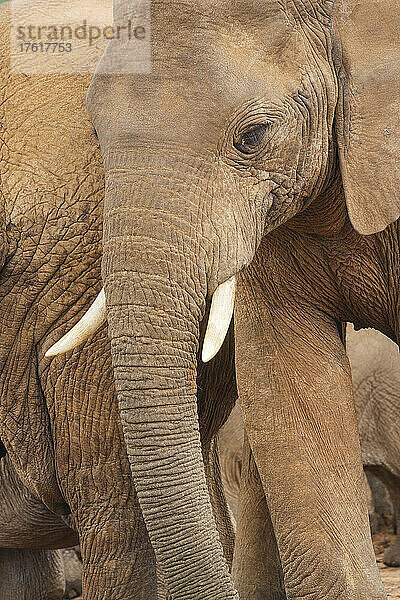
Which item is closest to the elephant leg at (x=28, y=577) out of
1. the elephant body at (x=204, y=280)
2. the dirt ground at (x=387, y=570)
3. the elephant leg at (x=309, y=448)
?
the elephant body at (x=204, y=280)

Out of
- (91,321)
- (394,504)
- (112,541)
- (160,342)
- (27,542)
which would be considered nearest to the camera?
(160,342)

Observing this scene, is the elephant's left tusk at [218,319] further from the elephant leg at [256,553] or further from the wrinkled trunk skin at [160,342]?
the elephant leg at [256,553]

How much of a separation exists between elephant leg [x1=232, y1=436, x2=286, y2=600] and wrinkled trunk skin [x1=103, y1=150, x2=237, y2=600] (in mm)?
1342

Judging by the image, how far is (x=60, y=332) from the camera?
4383mm

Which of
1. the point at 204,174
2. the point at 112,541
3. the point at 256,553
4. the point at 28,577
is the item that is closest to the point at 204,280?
the point at 204,174

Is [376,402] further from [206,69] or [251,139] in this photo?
[206,69]

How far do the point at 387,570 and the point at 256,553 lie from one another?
195 cm

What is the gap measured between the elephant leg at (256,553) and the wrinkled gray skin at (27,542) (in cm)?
62

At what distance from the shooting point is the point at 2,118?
4.43 meters

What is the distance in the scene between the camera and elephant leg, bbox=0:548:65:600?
5688mm

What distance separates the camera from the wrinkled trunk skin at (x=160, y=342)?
3369 mm

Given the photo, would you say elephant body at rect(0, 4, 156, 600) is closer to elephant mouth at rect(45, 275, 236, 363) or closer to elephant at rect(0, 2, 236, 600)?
elephant at rect(0, 2, 236, 600)

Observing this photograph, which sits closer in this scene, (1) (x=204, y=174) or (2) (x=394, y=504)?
(1) (x=204, y=174)

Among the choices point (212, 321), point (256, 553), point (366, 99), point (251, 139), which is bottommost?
point (256, 553)
